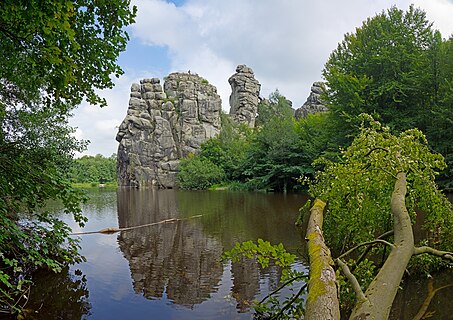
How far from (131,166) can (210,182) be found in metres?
22.7

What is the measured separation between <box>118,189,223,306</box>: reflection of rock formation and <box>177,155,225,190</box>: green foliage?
35.9 meters

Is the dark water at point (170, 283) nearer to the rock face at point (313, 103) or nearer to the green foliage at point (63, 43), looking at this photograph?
the green foliage at point (63, 43)

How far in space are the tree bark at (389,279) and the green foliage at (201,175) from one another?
150 feet

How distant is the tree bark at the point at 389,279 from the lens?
8.11 ft

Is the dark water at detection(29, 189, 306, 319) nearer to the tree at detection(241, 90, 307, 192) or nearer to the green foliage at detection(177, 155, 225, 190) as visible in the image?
the tree at detection(241, 90, 307, 192)

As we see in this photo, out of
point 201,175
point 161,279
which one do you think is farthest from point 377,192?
point 201,175

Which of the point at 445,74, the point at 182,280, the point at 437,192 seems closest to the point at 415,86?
the point at 445,74

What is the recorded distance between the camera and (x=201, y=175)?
49.6m

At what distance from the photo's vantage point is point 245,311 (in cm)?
535

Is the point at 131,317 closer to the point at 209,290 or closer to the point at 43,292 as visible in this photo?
the point at 209,290

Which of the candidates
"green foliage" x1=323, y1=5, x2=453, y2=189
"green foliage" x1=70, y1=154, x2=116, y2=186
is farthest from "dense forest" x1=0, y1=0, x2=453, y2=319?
"green foliage" x1=70, y1=154, x2=116, y2=186

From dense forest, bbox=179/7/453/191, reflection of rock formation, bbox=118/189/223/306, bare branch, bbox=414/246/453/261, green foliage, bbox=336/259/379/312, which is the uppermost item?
dense forest, bbox=179/7/453/191

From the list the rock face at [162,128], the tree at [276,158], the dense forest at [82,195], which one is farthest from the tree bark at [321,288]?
the rock face at [162,128]

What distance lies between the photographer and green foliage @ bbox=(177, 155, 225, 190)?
49625 millimetres
